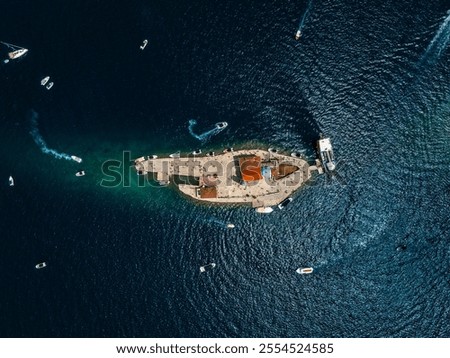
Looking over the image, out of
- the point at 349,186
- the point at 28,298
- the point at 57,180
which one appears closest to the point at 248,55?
the point at 349,186

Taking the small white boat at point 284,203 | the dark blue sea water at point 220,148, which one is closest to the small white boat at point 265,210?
the dark blue sea water at point 220,148

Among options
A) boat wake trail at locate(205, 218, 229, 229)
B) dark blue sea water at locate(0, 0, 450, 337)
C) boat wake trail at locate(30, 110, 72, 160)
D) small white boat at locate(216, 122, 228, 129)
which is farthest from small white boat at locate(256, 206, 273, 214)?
boat wake trail at locate(30, 110, 72, 160)

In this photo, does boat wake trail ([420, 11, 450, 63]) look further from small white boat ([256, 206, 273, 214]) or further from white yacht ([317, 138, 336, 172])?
small white boat ([256, 206, 273, 214])

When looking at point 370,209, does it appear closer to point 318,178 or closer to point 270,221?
point 318,178

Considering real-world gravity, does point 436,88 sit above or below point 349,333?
above

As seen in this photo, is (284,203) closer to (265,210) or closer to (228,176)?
(265,210)

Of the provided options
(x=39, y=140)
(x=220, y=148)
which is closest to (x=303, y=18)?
(x=220, y=148)
